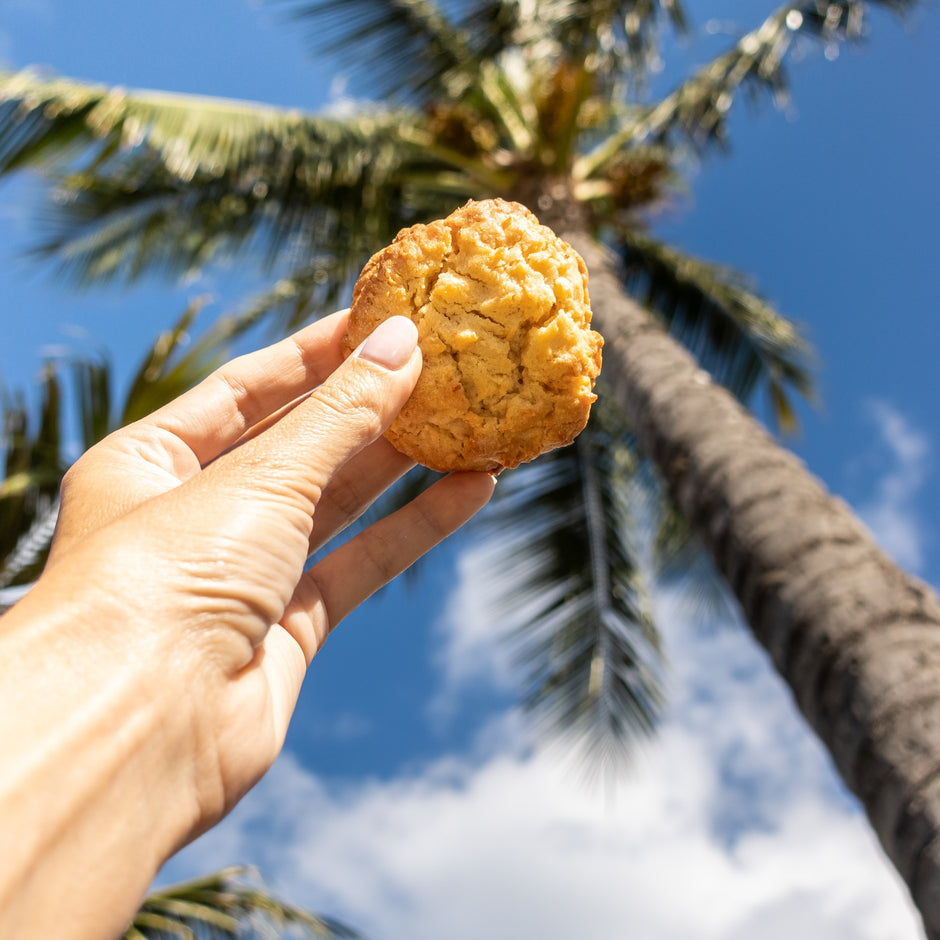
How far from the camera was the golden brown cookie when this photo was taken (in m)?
1.60

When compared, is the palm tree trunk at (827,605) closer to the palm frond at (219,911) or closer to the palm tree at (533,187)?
the palm tree at (533,187)

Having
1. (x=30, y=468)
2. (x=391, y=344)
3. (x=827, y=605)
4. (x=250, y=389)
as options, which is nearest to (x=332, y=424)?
(x=391, y=344)

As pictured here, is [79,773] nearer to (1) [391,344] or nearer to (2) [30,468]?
(1) [391,344]

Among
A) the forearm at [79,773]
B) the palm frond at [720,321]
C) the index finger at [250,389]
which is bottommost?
the forearm at [79,773]

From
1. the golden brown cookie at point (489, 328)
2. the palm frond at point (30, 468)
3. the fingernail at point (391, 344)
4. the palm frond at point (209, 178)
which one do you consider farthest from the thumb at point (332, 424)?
the palm frond at point (209, 178)

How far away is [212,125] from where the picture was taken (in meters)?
5.17

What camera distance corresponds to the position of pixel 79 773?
103 cm

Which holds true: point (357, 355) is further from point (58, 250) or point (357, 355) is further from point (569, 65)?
point (58, 250)

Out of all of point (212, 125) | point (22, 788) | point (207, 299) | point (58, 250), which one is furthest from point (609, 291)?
point (58, 250)

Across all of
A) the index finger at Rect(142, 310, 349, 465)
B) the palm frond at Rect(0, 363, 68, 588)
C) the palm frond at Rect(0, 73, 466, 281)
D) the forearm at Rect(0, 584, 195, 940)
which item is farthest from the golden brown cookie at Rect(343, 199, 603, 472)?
the palm frond at Rect(0, 73, 466, 281)

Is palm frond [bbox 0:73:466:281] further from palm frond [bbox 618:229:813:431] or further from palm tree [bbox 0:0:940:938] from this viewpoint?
palm frond [bbox 618:229:813:431]

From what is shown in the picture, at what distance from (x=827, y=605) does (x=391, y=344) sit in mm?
1455

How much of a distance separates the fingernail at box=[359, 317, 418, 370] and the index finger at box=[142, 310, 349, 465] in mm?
445

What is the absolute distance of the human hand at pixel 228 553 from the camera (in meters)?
1.18
